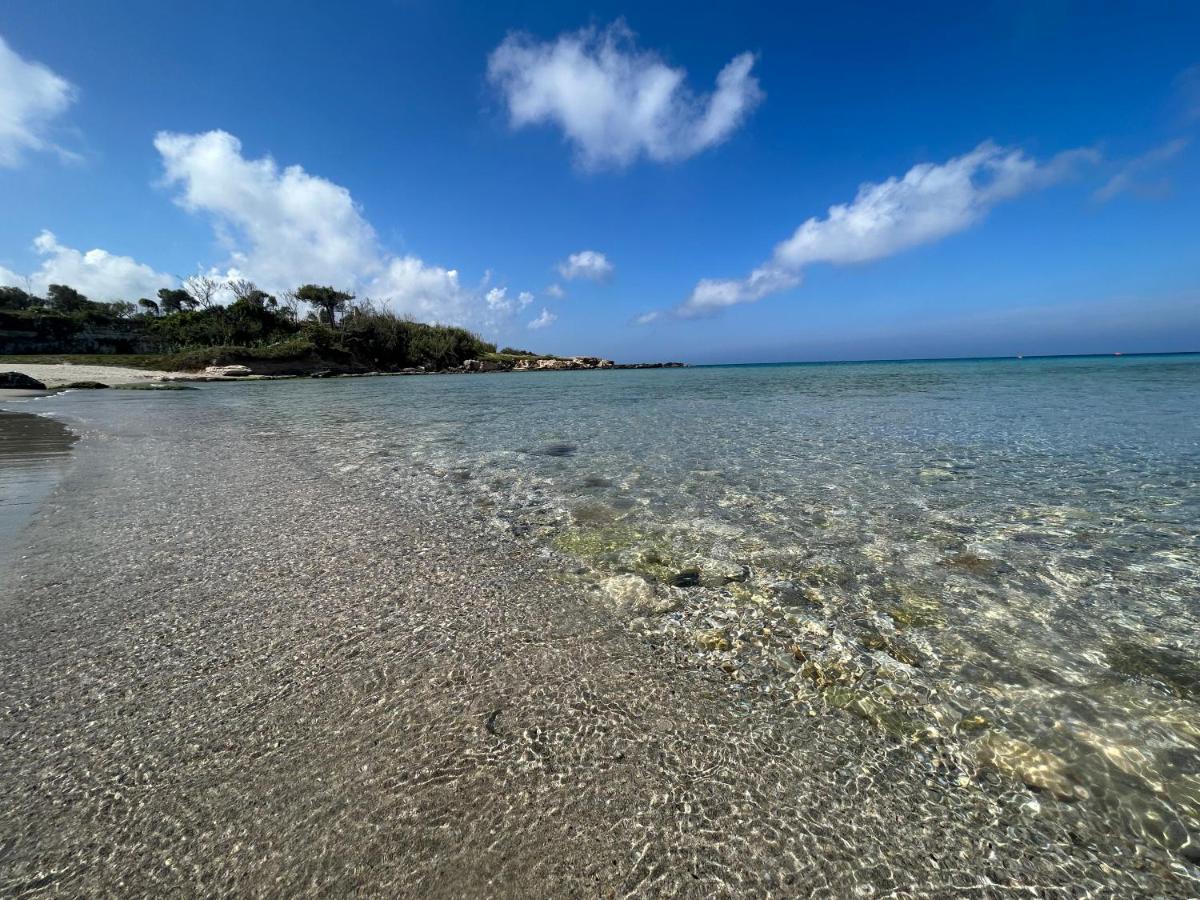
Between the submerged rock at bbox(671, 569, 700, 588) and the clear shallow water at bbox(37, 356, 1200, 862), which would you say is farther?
the submerged rock at bbox(671, 569, 700, 588)

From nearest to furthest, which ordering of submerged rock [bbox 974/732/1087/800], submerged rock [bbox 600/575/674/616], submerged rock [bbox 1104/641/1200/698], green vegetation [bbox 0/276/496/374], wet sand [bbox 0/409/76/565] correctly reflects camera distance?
submerged rock [bbox 974/732/1087/800], submerged rock [bbox 1104/641/1200/698], submerged rock [bbox 600/575/674/616], wet sand [bbox 0/409/76/565], green vegetation [bbox 0/276/496/374]

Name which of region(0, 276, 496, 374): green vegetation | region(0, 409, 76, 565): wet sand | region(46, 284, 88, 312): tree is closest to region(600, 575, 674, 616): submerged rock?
region(0, 409, 76, 565): wet sand

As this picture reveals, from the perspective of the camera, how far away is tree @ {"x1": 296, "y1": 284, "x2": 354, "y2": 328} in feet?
226

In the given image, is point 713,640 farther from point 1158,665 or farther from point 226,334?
point 226,334

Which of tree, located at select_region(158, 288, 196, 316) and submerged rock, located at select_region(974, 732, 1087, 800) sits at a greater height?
tree, located at select_region(158, 288, 196, 316)

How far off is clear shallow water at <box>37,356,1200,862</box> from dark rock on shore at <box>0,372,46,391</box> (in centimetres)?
3058

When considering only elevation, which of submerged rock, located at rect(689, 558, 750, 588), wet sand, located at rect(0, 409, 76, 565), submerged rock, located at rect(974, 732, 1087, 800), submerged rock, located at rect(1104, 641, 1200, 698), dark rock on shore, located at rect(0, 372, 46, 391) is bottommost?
submerged rock, located at rect(1104, 641, 1200, 698)

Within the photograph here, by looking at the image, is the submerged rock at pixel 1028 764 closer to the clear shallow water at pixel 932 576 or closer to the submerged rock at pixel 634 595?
the clear shallow water at pixel 932 576

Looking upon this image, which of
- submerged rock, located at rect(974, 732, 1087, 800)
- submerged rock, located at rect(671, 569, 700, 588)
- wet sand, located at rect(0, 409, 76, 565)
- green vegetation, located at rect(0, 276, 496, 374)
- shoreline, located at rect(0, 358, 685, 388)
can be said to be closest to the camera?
submerged rock, located at rect(974, 732, 1087, 800)

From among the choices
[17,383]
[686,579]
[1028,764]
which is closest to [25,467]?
[686,579]

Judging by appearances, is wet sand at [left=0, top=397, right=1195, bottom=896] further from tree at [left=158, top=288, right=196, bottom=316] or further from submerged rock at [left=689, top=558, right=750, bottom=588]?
tree at [left=158, top=288, right=196, bottom=316]

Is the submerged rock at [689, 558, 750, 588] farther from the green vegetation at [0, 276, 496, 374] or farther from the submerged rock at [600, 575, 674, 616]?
the green vegetation at [0, 276, 496, 374]

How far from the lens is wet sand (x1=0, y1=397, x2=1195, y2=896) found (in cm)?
159

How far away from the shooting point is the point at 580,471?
7.30m
